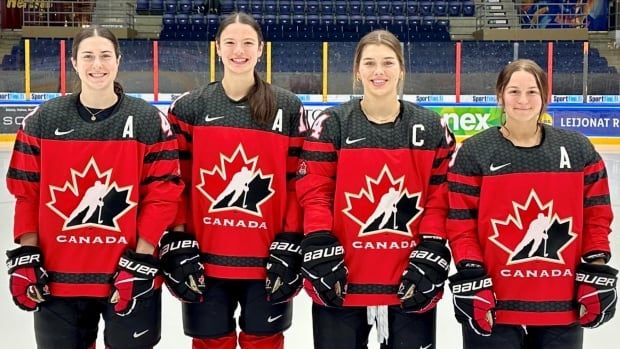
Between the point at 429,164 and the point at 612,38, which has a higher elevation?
the point at 612,38

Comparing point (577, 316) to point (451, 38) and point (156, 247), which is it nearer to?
point (156, 247)

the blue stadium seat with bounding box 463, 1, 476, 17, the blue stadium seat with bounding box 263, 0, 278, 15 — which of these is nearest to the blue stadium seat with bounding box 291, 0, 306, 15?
the blue stadium seat with bounding box 263, 0, 278, 15

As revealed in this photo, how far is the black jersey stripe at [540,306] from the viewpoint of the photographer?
1857 mm

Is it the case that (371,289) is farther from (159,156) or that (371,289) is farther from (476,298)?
(159,156)

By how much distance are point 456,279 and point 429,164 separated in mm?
321

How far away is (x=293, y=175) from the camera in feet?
6.82

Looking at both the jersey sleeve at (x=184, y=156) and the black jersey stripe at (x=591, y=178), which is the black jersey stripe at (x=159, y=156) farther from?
the black jersey stripe at (x=591, y=178)

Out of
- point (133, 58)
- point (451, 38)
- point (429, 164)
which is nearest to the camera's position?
point (429, 164)

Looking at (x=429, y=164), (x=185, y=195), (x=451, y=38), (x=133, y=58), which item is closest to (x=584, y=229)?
(x=429, y=164)

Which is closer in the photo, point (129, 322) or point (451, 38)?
point (129, 322)

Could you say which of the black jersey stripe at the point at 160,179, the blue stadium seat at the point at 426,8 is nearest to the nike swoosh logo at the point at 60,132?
the black jersey stripe at the point at 160,179

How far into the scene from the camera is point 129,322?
1.93m

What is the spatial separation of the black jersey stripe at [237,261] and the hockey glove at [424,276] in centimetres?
41

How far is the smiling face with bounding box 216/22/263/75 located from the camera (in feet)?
6.70
